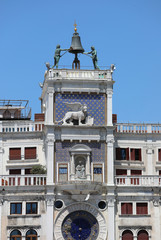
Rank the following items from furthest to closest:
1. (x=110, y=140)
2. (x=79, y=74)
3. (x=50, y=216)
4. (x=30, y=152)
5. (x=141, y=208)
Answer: (x=30, y=152)
(x=79, y=74)
(x=110, y=140)
(x=141, y=208)
(x=50, y=216)

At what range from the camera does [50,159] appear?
7775 centimetres

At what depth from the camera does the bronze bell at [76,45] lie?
273 feet

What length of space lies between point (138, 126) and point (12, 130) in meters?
13.9

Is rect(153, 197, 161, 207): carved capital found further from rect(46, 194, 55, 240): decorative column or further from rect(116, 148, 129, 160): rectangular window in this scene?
rect(46, 194, 55, 240): decorative column

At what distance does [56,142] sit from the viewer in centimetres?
7838

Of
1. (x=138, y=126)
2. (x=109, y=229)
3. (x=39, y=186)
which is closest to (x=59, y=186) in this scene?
(x=39, y=186)

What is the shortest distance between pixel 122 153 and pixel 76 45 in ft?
42.9

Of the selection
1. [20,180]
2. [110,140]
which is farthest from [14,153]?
[110,140]

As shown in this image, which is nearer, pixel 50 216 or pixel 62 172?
pixel 50 216

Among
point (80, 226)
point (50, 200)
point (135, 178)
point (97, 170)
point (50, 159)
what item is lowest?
point (80, 226)

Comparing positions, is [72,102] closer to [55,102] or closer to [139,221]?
[55,102]

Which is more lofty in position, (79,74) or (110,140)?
(79,74)

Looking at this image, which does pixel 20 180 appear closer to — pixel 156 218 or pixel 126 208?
pixel 126 208

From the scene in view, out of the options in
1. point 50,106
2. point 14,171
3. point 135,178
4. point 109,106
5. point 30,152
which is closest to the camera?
point 50,106
